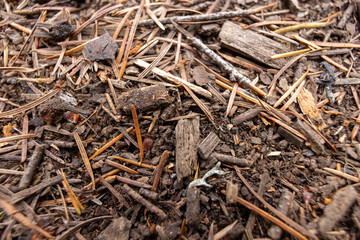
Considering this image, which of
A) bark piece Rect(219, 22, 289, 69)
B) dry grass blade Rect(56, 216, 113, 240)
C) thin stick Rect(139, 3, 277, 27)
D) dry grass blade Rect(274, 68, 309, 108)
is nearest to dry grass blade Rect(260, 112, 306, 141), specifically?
dry grass blade Rect(274, 68, 309, 108)

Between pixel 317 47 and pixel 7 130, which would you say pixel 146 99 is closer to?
pixel 7 130

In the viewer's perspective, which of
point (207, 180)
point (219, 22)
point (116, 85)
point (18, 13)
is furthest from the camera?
point (18, 13)

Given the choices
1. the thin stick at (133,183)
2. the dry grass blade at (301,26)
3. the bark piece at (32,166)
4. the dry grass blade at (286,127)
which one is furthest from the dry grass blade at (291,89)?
the bark piece at (32,166)

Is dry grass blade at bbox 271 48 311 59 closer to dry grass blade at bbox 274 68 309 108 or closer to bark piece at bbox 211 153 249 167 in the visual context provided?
dry grass blade at bbox 274 68 309 108

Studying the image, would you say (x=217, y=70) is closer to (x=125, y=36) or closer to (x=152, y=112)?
(x=152, y=112)

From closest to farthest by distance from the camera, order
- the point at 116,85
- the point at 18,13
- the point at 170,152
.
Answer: the point at 170,152 < the point at 116,85 < the point at 18,13

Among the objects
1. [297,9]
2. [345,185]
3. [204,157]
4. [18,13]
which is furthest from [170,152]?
[18,13]

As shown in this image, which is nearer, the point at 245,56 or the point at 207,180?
the point at 207,180
